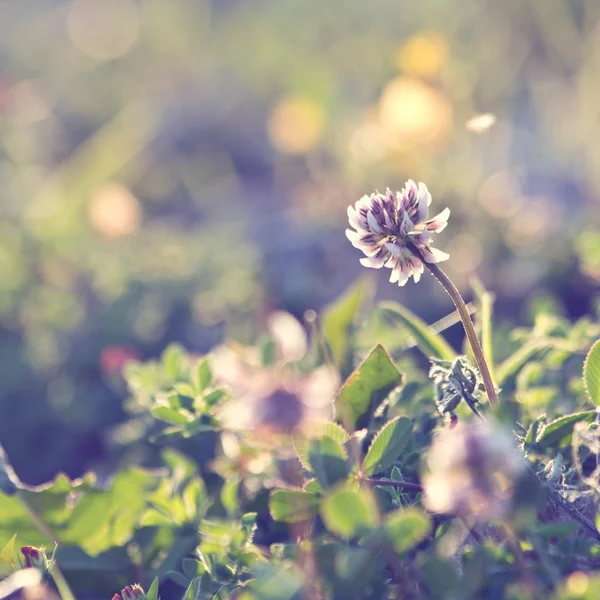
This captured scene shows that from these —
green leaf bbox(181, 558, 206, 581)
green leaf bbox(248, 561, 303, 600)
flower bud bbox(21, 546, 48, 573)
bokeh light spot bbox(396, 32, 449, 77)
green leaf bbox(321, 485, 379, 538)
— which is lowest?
bokeh light spot bbox(396, 32, 449, 77)

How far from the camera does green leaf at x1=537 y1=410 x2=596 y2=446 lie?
1.00 meters

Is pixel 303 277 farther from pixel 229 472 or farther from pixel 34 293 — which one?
pixel 229 472

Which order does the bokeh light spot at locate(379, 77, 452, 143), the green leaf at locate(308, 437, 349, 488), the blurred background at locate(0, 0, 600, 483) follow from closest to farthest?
the green leaf at locate(308, 437, 349, 488)
the blurred background at locate(0, 0, 600, 483)
the bokeh light spot at locate(379, 77, 452, 143)

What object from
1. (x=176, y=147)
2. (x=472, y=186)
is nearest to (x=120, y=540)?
(x=472, y=186)

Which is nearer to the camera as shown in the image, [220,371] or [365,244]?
[365,244]

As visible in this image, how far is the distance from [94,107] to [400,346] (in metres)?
4.74

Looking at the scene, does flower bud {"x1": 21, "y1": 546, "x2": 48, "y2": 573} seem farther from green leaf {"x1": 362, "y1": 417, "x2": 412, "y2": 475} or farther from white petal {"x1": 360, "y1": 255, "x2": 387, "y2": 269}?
white petal {"x1": 360, "y1": 255, "x2": 387, "y2": 269}

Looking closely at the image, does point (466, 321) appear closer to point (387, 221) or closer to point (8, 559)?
point (387, 221)

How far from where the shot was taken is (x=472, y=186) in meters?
2.84

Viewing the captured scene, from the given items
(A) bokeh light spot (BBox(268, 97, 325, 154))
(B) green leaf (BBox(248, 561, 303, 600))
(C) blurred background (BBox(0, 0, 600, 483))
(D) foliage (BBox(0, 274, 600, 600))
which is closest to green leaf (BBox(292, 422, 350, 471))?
(D) foliage (BBox(0, 274, 600, 600))

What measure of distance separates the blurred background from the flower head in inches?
23.2

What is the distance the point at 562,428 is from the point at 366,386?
0.86 ft

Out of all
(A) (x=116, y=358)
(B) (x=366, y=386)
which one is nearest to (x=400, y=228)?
(B) (x=366, y=386)

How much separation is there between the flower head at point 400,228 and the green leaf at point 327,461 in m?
0.21
